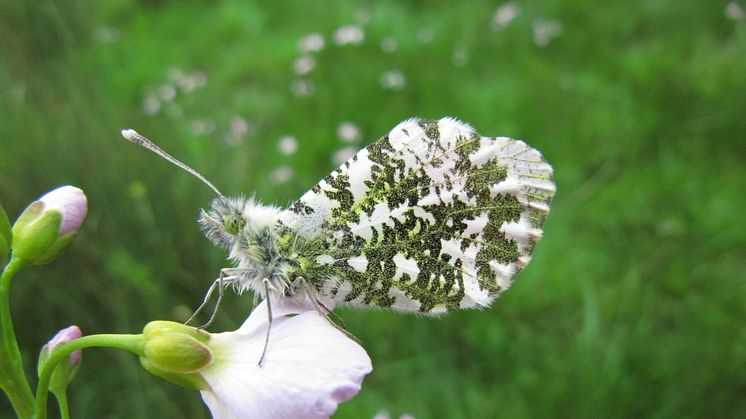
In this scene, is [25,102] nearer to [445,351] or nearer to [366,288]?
[445,351]

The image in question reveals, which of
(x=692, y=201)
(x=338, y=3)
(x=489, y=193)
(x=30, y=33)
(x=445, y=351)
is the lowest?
(x=489, y=193)

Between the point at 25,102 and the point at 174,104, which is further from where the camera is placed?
the point at 174,104

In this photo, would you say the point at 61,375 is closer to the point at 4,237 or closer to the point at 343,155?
the point at 4,237

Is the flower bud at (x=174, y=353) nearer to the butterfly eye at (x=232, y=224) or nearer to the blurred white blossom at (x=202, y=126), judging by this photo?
the butterfly eye at (x=232, y=224)

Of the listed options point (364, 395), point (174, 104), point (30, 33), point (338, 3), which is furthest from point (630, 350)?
point (30, 33)

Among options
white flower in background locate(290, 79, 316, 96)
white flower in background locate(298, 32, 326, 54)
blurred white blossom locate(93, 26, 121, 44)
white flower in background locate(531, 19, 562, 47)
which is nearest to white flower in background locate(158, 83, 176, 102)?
white flower in background locate(290, 79, 316, 96)

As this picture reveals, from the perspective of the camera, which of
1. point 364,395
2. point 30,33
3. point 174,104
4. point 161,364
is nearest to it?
point 161,364

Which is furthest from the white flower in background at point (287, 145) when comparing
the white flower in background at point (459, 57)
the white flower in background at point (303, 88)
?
the white flower in background at point (459, 57)

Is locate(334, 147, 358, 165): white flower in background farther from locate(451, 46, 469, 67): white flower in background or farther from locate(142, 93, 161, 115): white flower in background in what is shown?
locate(142, 93, 161, 115): white flower in background
